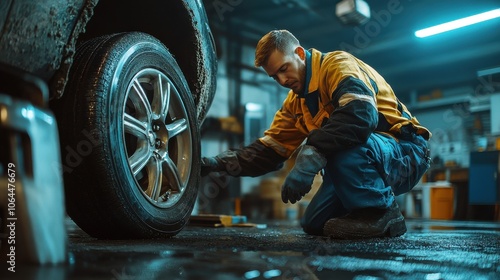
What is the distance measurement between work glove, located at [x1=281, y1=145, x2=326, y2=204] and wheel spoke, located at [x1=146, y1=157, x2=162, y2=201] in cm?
50

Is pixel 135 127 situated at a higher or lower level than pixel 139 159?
higher

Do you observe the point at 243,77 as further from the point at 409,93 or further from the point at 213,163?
the point at 213,163

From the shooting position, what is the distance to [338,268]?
1014mm

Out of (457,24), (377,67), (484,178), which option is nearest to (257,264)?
(484,178)

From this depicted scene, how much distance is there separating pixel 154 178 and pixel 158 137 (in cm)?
16

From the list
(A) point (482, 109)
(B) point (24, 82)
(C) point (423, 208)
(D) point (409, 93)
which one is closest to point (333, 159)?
(B) point (24, 82)

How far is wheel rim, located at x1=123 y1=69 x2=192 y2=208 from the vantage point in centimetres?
163

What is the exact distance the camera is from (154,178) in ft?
5.52

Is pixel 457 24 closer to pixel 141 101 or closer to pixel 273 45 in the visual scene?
pixel 273 45

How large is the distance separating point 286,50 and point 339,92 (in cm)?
37

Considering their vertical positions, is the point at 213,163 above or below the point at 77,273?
above

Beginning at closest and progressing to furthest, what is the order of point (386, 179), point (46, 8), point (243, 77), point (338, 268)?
1. point (338, 268)
2. point (46, 8)
3. point (386, 179)
4. point (243, 77)

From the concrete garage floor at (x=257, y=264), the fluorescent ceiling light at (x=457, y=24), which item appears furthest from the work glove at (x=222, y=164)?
the fluorescent ceiling light at (x=457, y=24)

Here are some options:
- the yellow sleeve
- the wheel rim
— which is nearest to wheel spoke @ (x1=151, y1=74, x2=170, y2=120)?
the wheel rim
